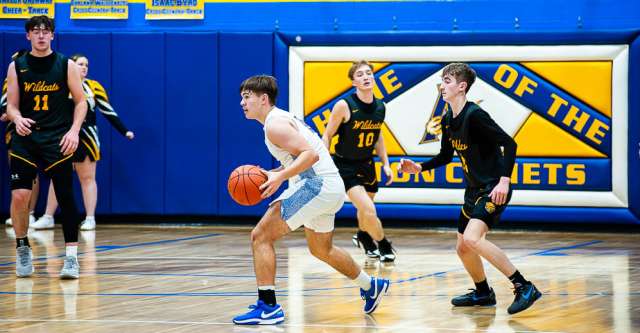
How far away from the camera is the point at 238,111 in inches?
492

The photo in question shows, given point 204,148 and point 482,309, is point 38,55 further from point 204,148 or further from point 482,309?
point 204,148

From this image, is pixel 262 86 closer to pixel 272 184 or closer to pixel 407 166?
pixel 272 184

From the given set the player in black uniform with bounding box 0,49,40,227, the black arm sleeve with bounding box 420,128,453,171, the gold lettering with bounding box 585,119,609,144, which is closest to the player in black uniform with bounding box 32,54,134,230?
the player in black uniform with bounding box 0,49,40,227

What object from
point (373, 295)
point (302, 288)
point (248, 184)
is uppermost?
point (248, 184)

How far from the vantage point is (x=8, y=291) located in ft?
23.2

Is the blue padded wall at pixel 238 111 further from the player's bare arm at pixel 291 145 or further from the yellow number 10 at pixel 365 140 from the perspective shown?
the player's bare arm at pixel 291 145

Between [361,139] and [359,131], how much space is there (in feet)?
0.24

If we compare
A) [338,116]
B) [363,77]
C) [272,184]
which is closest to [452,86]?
[272,184]

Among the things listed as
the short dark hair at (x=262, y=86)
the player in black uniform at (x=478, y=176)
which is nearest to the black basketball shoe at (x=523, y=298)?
the player in black uniform at (x=478, y=176)

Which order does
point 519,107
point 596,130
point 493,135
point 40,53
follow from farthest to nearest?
point 519,107, point 596,130, point 40,53, point 493,135

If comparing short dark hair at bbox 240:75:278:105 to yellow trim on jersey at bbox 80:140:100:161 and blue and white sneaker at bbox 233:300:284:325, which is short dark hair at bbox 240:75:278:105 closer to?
blue and white sneaker at bbox 233:300:284:325

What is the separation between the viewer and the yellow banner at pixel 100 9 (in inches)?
503

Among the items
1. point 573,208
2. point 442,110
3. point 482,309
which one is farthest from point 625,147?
point 482,309

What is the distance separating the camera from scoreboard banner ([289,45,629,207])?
37.9ft
